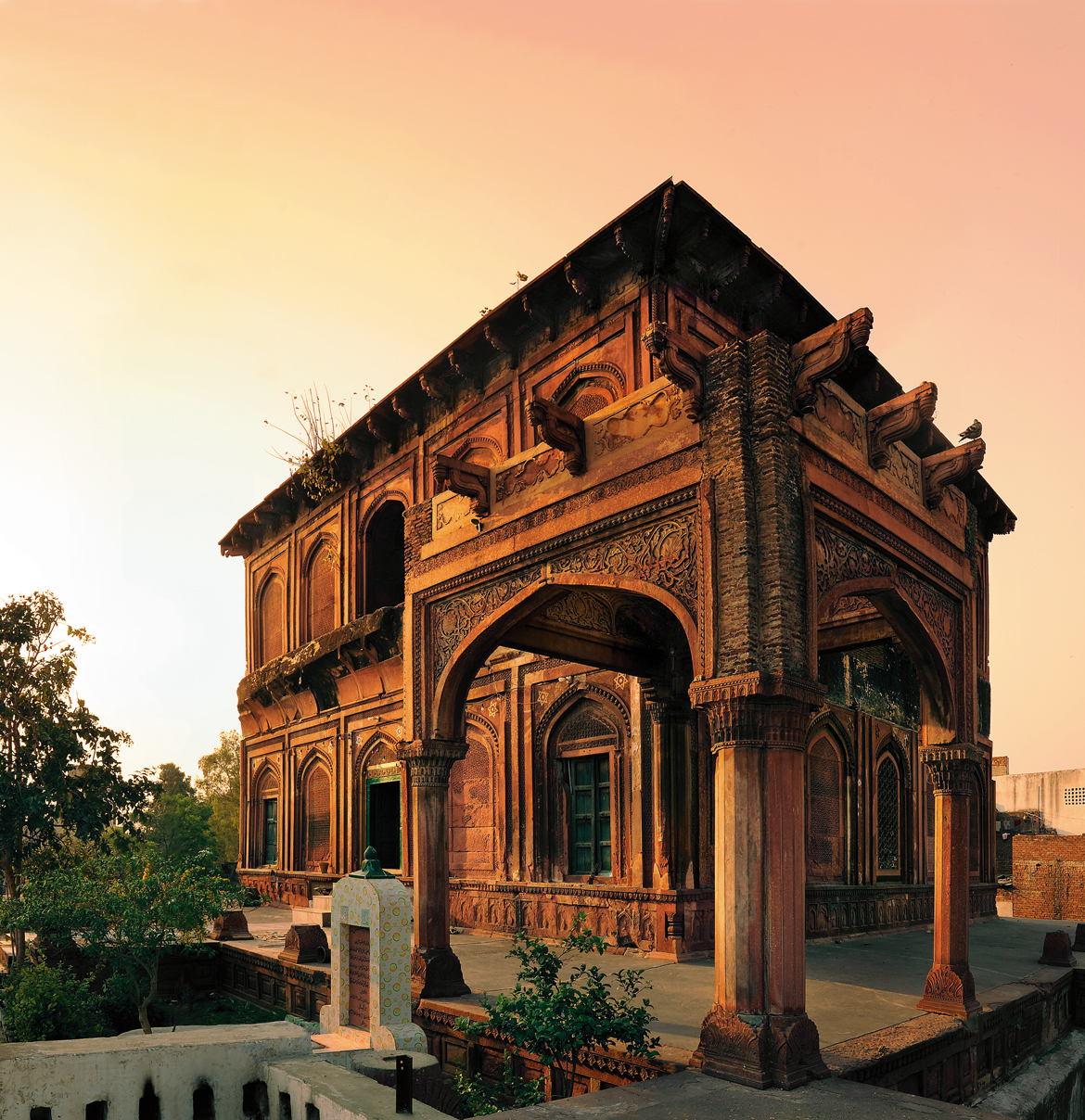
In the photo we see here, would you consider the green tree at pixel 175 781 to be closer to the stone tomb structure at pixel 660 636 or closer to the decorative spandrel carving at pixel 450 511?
the stone tomb structure at pixel 660 636

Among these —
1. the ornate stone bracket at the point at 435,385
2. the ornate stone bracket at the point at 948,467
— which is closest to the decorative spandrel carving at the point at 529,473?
the ornate stone bracket at the point at 948,467

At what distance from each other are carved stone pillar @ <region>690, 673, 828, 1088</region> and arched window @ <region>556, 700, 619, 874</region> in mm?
6568

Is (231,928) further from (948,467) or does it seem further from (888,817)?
(948,467)

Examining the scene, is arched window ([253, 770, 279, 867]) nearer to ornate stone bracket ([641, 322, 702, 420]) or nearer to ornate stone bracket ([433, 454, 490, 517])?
ornate stone bracket ([433, 454, 490, 517])

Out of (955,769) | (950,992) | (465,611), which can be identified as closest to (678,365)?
(465,611)

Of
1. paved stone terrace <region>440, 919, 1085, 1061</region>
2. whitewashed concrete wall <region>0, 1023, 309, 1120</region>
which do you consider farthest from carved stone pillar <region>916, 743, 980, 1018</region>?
whitewashed concrete wall <region>0, 1023, 309, 1120</region>

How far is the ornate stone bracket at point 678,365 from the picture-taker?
700 cm

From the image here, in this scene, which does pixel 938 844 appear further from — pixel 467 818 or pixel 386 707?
pixel 386 707

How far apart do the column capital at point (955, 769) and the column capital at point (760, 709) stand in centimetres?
267

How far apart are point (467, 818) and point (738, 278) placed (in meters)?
9.26

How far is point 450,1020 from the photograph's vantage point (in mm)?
8469

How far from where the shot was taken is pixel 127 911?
12312 mm

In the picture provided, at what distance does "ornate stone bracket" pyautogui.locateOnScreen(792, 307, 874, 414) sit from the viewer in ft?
22.4

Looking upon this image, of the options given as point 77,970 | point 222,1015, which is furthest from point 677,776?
point 77,970
